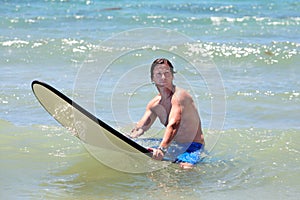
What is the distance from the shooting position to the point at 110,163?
534 centimetres

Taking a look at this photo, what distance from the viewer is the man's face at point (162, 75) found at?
500 cm

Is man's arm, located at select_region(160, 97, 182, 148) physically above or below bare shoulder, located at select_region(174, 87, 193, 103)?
below

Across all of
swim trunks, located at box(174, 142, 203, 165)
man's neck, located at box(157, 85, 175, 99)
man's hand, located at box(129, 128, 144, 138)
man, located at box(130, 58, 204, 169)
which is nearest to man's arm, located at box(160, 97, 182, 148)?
man, located at box(130, 58, 204, 169)

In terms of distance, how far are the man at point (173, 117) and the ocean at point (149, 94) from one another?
0.17m

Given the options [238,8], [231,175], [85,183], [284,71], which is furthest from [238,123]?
[238,8]

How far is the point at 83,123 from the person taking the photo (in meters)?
4.99

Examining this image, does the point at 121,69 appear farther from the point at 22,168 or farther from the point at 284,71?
the point at 22,168

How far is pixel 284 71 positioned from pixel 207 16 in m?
6.89

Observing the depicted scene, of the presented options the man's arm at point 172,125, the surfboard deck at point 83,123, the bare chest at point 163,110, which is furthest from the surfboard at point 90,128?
the bare chest at point 163,110

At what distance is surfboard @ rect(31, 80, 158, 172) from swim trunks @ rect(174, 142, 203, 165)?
12.6 inches

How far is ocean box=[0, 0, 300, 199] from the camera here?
4906mm

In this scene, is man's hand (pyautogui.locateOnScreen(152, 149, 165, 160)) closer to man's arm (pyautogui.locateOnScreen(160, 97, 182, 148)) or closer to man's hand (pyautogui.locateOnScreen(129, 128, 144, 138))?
man's arm (pyautogui.locateOnScreen(160, 97, 182, 148))

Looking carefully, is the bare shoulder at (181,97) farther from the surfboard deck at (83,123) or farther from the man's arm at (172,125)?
the surfboard deck at (83,123)

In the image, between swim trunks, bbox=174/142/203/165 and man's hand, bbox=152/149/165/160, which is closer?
man's hand, bbox=152/149/165/160
